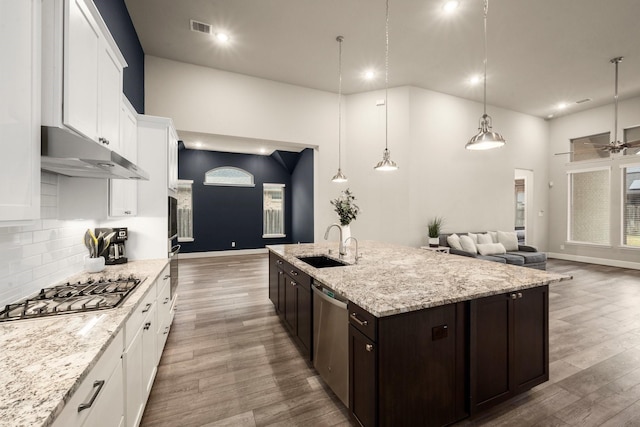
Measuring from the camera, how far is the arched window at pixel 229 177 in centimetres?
796

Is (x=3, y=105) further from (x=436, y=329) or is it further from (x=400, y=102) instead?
(x=400, y=102)

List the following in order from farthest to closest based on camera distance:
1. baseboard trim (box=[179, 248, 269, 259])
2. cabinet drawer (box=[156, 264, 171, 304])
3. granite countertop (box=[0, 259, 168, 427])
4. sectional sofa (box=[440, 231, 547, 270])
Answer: baseboard trim (box=[179, 248, 269, 259]) → sectional sofa (box=[440, 231, 547, 270]) → cabinet drawer (box=[156, 264, 171, 304]) → granite countertop (box=[0, 259, 168, 427])

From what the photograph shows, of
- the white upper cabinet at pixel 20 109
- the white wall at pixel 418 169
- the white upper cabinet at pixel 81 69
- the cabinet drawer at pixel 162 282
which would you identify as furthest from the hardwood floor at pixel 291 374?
the white wall at pixel 418 169

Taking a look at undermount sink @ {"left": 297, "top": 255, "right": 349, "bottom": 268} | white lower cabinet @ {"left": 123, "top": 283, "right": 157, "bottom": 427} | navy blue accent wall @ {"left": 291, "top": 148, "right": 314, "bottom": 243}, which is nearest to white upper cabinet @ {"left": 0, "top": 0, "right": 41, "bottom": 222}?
white lower cabinet @ {"left": 123, "top": 283, "right": 157, "bottom": 427}

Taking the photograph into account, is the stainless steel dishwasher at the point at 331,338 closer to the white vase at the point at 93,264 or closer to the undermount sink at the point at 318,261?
the undermount sink at the point at 318,261

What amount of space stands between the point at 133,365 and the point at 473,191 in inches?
263

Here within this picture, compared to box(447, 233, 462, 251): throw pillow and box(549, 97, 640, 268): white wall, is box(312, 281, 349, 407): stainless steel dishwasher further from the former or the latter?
box(549, 97, 640, 268): white wall

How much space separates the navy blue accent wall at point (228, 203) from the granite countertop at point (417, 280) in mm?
5869

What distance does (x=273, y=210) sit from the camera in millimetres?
8680

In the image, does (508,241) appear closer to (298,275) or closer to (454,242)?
(454,242)

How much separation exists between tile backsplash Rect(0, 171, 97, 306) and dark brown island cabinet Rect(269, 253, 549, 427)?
1.80 metres

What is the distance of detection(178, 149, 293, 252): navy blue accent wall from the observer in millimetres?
7703

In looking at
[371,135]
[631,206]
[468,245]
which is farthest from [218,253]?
[631,206]

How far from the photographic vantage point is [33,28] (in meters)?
1.07
